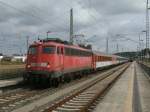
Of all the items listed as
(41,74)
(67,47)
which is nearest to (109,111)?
(41,74)

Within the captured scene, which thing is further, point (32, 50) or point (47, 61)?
point (32, 50)

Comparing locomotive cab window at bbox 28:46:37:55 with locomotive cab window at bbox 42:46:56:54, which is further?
locomotive cab window at bbox 28:46:37:55

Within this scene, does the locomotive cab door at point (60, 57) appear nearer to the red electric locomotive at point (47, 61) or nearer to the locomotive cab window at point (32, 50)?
the red electric locomotive at point (47, 61)

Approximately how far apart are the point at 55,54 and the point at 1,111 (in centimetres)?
1072

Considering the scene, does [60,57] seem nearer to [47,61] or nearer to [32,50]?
[47,61]

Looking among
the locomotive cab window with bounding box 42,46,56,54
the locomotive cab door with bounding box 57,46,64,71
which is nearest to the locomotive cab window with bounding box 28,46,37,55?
the locomotive cab window with bounding box 42,46,56,54

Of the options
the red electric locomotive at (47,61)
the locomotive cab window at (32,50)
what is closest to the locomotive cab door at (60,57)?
the red electric locomotive at (47,61)

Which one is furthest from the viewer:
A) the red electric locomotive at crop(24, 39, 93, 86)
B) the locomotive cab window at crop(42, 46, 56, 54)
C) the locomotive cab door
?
the locomotive cab door

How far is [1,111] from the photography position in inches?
546

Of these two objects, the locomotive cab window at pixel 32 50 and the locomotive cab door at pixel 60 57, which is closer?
the locomotive cab window at pixel 32 50

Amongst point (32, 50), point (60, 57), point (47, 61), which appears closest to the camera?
point (47, 61)

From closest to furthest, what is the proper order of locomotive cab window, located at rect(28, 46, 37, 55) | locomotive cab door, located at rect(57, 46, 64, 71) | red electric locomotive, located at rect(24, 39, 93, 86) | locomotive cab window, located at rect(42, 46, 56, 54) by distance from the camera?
red electric locomotive, located at rect(24, 39, 93, 86) → locomotive cab window, located at rect(42, 46, 56, 54) → locomotive cab window, located at rect(28, 46, 37, 55) → locomotive cab door, located at rect(57, 46, 64, 71)

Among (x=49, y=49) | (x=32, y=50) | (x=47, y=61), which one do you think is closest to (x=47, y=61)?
(x=47, y=61)

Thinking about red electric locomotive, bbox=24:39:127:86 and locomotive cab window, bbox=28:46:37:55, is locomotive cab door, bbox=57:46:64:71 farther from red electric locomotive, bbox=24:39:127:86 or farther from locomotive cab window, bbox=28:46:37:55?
locomotive cab window, bbox=28:46:37:55
